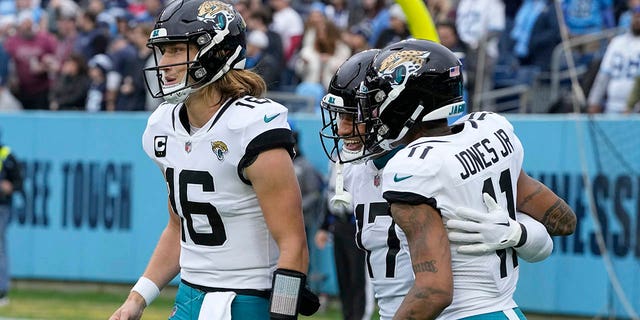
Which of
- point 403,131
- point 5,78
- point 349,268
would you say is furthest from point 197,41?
point 5,78

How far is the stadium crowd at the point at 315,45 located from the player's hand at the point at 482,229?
22.8 ft

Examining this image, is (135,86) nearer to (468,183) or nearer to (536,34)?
(536,34)

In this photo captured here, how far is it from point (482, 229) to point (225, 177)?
993 millimetres

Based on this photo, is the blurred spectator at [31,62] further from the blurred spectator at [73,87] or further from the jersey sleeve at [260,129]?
the jersey sleeve at [260,129]

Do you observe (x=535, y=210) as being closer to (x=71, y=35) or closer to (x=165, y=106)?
(x=165, y=106)

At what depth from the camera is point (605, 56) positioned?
1105 cm

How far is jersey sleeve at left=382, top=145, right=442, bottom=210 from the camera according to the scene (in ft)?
12.2

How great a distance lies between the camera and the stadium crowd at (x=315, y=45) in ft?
39.4

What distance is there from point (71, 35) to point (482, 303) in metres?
12.7

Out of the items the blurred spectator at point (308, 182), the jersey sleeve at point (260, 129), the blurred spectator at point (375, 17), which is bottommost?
the blurred spectator at point (308, 182)

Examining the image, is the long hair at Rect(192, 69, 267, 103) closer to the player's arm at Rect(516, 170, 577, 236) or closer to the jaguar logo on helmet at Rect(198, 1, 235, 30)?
the jaguar logo on helmet at Rect(198, 1, 235, 30)

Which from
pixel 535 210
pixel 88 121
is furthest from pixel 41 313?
pixel 535 210

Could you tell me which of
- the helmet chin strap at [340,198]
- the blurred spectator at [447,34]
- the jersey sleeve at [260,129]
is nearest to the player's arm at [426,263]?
the helmet chin strap at [340,198]

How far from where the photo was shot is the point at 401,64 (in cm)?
394
